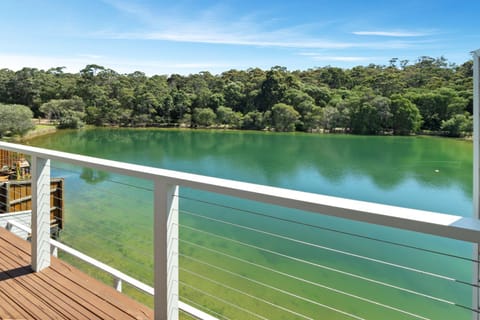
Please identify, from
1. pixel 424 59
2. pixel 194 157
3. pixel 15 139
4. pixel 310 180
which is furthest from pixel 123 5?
pixel 424 59

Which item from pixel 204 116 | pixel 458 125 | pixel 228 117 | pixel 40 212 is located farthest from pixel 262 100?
pixel 40 212

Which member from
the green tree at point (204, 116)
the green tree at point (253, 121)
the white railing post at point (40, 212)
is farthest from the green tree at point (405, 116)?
the white railing post at point (40, 212)

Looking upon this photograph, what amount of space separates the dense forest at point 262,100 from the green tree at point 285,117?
10cm

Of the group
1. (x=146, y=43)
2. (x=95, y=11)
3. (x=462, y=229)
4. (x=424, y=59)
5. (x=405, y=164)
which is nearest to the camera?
(x=462, y=229)

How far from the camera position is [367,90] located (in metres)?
36.3

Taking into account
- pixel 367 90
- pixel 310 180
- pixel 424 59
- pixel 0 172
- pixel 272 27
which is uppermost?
pixel 272 27

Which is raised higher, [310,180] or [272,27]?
[272,27]

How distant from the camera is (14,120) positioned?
24.3 metres

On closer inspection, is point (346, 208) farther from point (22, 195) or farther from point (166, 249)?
point (22, 195)

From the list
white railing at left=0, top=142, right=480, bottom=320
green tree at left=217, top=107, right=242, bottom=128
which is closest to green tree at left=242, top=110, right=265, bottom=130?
green tree at left=217, top=107, right=242, bottom=128

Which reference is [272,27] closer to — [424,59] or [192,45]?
[192,45]

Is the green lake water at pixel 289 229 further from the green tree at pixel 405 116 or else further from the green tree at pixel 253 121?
the green tree at pixel 253 121

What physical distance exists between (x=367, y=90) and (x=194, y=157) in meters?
22.6

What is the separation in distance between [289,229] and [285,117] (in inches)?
1096
